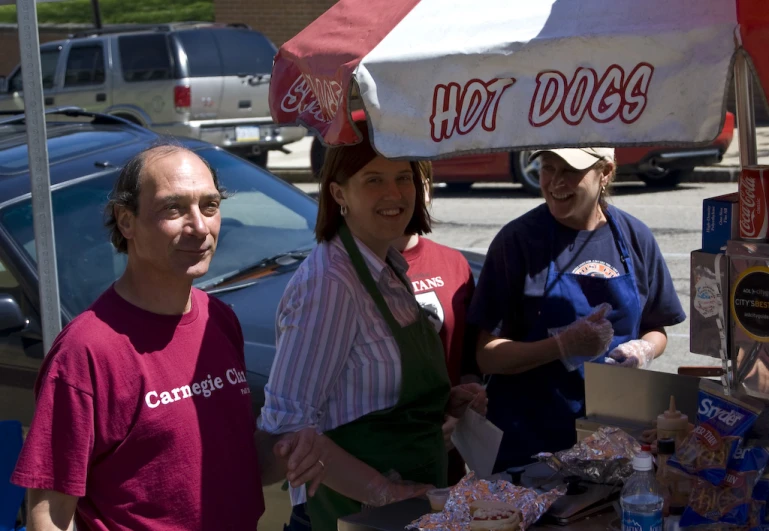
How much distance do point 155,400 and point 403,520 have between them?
752mm

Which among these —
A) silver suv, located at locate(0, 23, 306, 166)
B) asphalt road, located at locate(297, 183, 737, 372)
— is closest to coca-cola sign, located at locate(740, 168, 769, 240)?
asphalt road, located at locate(297, 183, 737, 372)

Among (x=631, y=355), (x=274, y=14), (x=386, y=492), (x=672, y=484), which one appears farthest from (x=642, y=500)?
(x=274, y=14)

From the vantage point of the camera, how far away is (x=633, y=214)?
11.8 meters

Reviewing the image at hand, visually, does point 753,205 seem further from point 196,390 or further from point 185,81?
point 185,81

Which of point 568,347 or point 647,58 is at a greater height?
point 647,58

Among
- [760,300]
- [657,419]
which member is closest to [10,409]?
[657,419]

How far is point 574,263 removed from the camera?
348cm

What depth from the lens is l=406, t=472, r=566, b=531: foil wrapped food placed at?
2.52 meters

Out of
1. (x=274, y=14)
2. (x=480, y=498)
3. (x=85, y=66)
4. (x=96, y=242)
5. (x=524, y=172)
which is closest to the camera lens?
(x=480, y=498)

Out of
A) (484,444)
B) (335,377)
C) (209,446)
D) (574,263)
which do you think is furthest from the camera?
(574,263)

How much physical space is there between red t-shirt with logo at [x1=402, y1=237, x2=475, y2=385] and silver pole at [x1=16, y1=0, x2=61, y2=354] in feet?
4.02

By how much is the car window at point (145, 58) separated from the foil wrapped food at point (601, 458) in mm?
13921

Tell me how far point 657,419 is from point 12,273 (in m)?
2.83

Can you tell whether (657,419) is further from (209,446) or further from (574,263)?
(209,446)
